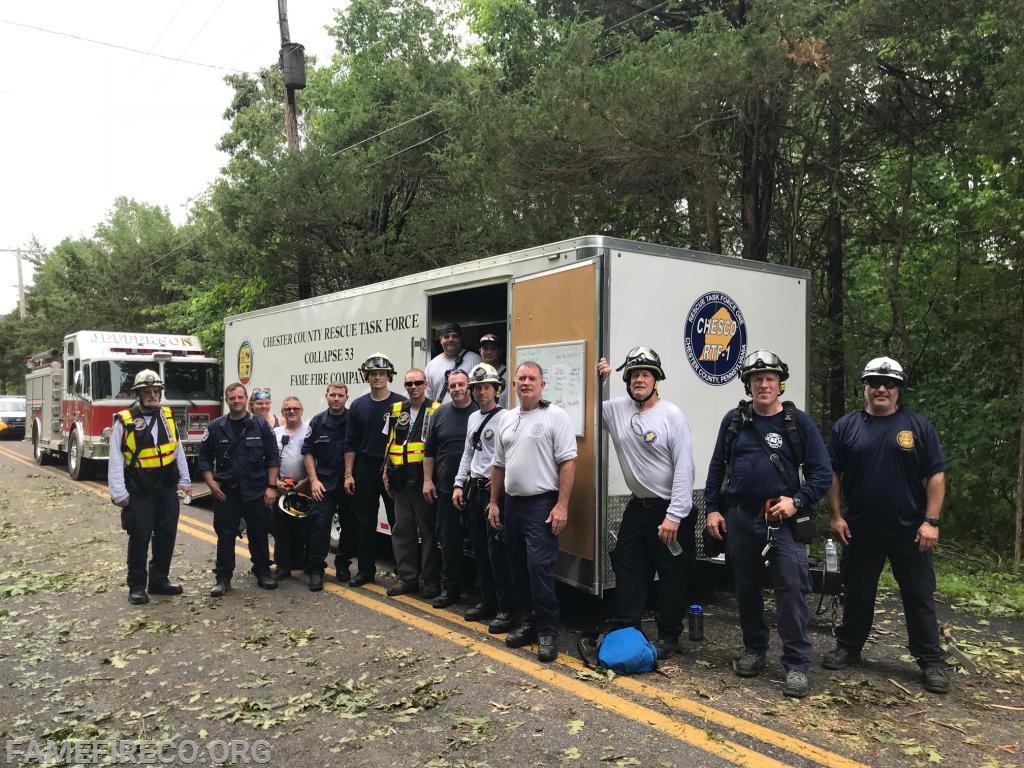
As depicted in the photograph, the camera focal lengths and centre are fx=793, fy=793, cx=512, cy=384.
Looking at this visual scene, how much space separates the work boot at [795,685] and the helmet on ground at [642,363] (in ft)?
6.15

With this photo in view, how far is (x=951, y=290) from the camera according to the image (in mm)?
9047

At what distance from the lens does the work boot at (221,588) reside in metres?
6.54

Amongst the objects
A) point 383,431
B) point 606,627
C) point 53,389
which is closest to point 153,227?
point 53,389

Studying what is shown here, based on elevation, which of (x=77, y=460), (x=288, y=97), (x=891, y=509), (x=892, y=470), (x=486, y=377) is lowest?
(x=77, y=460)

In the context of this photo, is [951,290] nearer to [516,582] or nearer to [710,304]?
[710,304]

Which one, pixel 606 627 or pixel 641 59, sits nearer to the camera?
pixel 606 627

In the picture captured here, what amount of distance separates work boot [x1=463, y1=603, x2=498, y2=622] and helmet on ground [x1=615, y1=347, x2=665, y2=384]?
203 cm

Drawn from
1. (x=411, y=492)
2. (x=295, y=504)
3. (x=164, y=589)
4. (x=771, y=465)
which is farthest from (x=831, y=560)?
(x=164, y=589)

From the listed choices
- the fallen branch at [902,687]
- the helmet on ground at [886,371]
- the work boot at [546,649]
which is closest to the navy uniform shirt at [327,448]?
the work boot at [546,649]

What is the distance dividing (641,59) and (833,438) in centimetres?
540

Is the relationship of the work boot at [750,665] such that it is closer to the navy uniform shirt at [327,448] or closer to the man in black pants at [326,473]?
the man in black pants at [326,473]

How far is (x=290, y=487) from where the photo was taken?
7.09m

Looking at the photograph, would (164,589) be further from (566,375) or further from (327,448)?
(566,375)

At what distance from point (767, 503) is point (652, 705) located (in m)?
1.29
